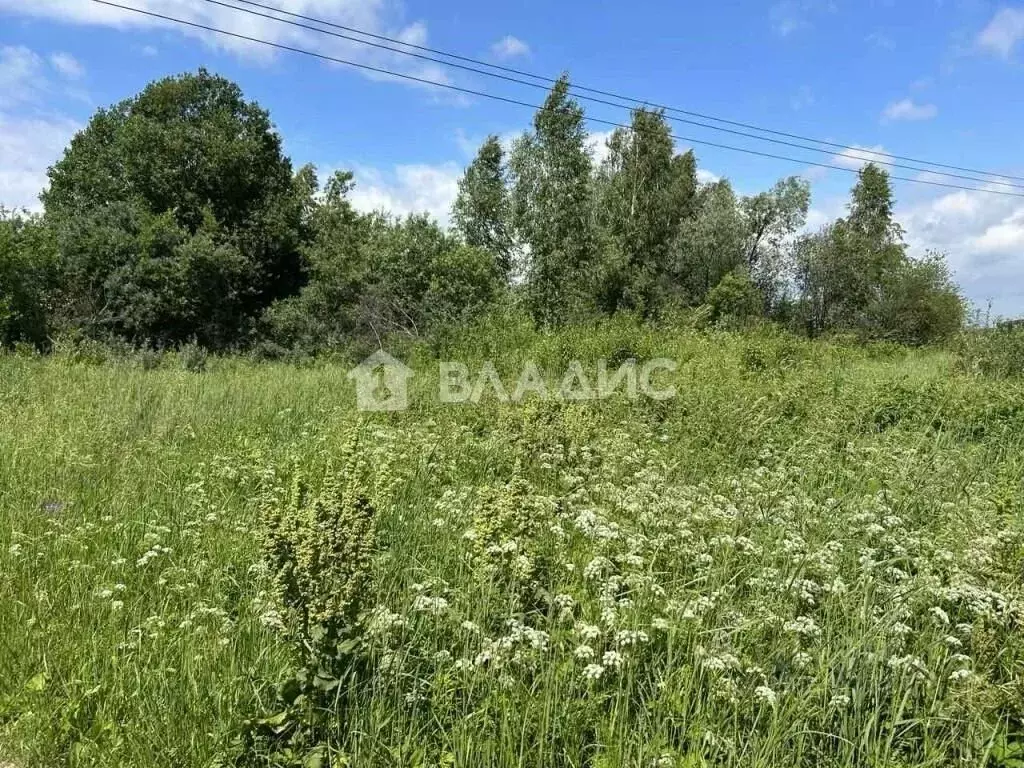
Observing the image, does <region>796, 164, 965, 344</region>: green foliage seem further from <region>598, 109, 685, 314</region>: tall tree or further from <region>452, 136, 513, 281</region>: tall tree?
<region>452, 136, 513, 281</region>: tall tree

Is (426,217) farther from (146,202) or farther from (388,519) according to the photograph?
(388,519)

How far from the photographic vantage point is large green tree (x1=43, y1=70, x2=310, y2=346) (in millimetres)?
17422

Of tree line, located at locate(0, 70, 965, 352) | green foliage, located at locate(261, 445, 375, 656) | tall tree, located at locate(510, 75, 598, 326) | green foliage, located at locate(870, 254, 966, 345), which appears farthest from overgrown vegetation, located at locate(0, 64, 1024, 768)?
green foliage, located at locate(870, 254, 966, 345)

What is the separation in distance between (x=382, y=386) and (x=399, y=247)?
8553 mm

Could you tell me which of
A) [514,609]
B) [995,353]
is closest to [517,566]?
[514,609]

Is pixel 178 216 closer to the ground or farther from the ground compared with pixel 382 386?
farther from the ground

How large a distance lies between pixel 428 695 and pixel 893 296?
1009 inches

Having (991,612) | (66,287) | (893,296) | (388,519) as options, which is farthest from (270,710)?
(893,296)

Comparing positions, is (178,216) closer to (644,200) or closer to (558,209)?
(558,209)

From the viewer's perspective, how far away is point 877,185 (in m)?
30.4

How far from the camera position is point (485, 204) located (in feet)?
85.5

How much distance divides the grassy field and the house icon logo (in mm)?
2290

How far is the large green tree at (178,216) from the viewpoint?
57.2 ft

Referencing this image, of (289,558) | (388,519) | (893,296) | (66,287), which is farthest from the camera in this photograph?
(893,296)
